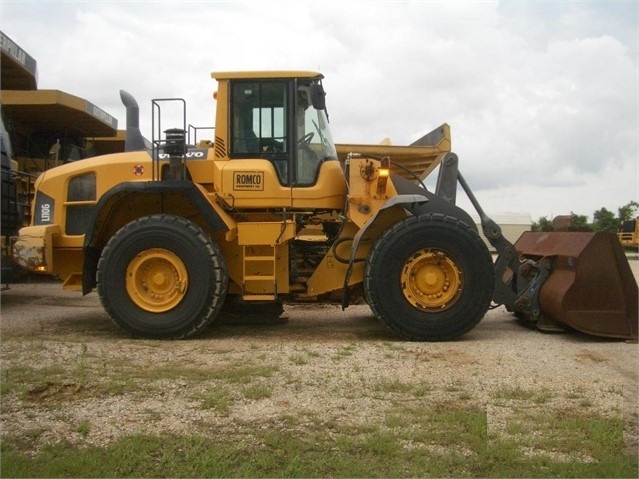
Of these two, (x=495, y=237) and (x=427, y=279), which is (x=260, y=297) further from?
(x=495, y=237)

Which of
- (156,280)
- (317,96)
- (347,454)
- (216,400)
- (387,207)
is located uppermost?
(317,96)

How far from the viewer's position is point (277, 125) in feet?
26.1

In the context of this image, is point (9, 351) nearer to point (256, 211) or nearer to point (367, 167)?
point (256, 211)

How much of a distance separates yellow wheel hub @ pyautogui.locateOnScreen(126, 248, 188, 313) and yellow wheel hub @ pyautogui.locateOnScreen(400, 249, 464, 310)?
7.64ft

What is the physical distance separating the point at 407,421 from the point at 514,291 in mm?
4075

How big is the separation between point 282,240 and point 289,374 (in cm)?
244

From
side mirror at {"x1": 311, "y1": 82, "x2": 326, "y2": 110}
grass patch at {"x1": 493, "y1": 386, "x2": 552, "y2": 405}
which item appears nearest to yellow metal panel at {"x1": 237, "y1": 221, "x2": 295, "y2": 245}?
side mirror at {"x1": 311, "y1": 82, "x2": 326, "y2": 110}

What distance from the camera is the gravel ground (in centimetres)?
460

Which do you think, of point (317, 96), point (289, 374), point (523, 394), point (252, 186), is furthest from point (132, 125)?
point (523, 394)

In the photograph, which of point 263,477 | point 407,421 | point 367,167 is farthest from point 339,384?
point 367,167

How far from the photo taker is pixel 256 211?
8.04 m

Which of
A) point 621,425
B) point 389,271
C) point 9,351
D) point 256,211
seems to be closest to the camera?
point 621,425

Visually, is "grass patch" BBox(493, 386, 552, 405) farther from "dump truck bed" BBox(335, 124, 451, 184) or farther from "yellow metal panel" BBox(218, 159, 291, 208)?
"dump truck bed" BBox(335, 124, 451, 184)

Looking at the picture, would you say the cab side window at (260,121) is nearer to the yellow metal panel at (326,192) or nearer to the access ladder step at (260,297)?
the yellow metal panel at (326,192)
